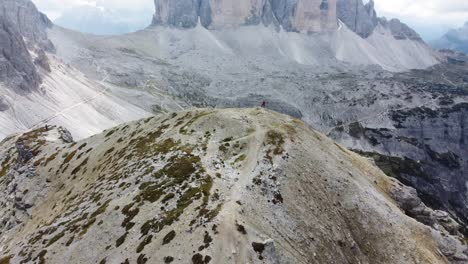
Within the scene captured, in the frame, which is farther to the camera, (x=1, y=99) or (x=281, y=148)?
(x=1, y=99)

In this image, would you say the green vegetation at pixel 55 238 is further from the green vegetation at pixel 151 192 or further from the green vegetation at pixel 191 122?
the green vegetation at pixel 191 122

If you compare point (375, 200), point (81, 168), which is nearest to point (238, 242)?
point (375, 200)

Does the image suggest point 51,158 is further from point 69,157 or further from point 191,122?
point 191,122

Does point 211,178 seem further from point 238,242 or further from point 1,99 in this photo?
point 1,99

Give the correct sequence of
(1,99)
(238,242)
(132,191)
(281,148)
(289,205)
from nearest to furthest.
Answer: (238,242) < (289,205) < (132,191) < (281,148) < (1,99)

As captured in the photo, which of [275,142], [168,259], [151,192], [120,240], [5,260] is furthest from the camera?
[275,142]

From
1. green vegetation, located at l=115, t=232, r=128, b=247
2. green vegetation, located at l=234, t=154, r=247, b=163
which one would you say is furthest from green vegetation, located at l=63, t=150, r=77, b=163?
green vegetation, located at l=234, t=154, r=247, b=163

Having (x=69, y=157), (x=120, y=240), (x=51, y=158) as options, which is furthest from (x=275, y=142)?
(x=51, y=158)

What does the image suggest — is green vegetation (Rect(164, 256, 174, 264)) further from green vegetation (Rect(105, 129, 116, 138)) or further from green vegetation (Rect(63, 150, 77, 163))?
green vegetation (Rect(105, 129, 116, 138))
